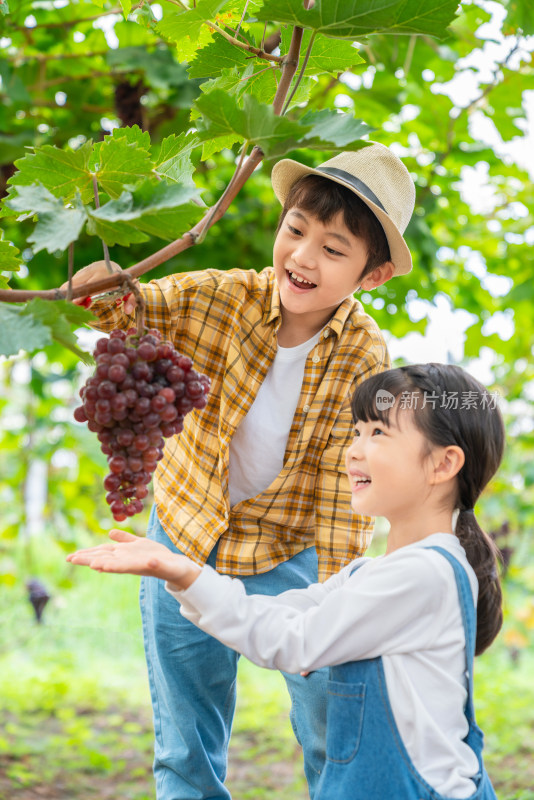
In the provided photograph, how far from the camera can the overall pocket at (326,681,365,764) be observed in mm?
1184

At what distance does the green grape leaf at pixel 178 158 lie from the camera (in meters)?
1.13

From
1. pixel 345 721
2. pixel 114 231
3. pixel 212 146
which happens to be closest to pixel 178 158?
pixel 212 146

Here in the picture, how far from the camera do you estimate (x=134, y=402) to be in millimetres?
938

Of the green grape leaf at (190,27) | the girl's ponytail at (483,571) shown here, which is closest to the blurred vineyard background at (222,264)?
the green grape leaf at (190,27)

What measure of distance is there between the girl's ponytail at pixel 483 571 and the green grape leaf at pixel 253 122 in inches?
28.8

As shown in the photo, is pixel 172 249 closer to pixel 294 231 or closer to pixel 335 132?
pixel 335 132

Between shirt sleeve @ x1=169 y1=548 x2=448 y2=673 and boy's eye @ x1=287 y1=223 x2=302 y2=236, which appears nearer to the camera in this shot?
shirt sleeve @ x1=169 y1=548 x2=448 y2=673

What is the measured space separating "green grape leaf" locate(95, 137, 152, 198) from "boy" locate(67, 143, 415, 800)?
52 centimetres

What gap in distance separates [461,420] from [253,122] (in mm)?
643

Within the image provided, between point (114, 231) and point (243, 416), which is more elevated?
point (114, 231)

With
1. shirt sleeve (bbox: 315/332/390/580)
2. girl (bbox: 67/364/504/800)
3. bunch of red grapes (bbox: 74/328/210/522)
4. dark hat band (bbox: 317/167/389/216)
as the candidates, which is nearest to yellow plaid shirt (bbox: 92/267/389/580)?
shirt sleeve (bbox: 315/332/390/580)

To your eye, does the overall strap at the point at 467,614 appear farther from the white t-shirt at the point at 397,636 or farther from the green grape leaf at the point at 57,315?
the green grape leaf at the point at 57,315

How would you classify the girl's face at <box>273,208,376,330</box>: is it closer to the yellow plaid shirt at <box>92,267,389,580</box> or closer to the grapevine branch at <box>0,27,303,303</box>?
the yellow plaid shirt at <box>92,267,389,580</box>

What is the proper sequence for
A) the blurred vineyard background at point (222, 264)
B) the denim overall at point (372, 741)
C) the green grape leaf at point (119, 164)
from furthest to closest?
the blurred vineyard background at point (222, 264) < the denim overall at point (372, 741) < the green grape leaf at point (119, 164)
